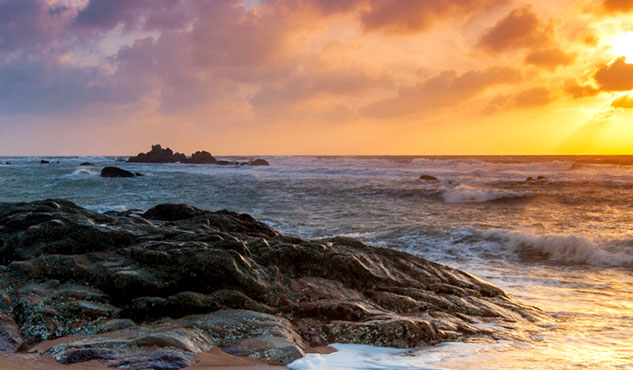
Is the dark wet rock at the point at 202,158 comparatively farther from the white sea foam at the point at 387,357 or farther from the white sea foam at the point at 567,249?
the white sea foam at the point at 387,357

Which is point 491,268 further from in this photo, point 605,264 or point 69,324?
point 69,324

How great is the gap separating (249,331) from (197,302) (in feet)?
2.06

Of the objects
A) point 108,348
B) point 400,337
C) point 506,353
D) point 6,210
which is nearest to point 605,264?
point 506,353

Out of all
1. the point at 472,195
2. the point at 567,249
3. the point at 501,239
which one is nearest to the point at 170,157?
the point at 472,195

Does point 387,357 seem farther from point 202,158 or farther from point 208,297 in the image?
point 202,158

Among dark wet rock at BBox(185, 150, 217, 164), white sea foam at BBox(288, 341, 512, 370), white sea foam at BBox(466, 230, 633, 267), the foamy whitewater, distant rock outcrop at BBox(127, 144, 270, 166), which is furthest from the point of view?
distant rock outcrop at BBox(127, 144, 270, 166)

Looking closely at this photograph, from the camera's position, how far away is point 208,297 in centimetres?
400

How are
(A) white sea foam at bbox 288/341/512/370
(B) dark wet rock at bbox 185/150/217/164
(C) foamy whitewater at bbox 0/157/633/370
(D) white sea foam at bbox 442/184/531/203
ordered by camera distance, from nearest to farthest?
1. (A) white sea foam at bbox 288/341/512/370
2. (C) foamy whitewater at bbox 0/157/633/370
3. (D) white sea foam at bbox 442/184/531/203
4. (B) dark wet rock at bbox 185/150/217/164

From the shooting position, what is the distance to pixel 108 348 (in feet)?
10.0

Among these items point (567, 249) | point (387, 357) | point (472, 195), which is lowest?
point (567, 249)

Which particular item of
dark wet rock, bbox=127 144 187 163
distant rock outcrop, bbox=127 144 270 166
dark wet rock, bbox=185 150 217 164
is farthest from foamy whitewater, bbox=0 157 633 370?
dark wet rock, bbox=127 144 187 163

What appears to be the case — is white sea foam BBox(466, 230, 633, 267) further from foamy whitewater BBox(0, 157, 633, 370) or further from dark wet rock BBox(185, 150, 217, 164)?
dark wet rock BBox(185, 150, 217, 164)

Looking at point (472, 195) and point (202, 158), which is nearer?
point (472, 195)

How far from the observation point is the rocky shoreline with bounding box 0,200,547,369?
10.9 feet
